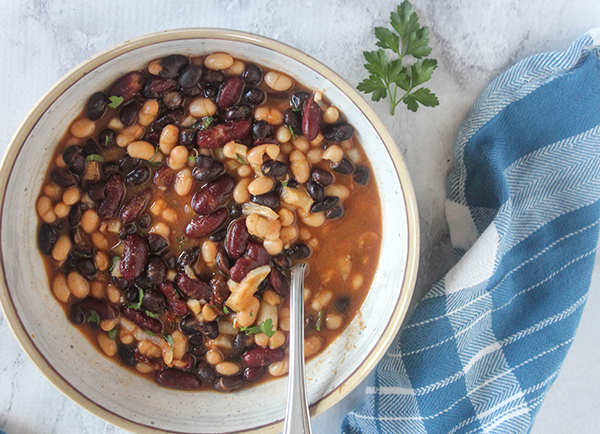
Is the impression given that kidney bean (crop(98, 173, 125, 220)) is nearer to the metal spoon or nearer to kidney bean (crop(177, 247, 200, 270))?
kidney bean (crop(177, 247, 200, 270))

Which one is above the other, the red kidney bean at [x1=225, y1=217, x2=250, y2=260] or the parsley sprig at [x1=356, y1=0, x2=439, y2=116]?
the parsley sprig at [x1=356, y1=0, x2=439, y2=116]

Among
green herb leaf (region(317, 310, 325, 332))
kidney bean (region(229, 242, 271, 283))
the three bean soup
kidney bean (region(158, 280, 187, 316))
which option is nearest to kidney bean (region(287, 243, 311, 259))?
the three bean soup

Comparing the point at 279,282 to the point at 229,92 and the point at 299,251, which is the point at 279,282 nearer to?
the point at 299,251

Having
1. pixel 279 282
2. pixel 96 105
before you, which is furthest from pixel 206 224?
pixel 96 105

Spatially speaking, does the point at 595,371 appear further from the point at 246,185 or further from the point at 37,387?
the point at 37,387

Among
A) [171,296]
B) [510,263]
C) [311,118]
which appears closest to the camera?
[311,118]
